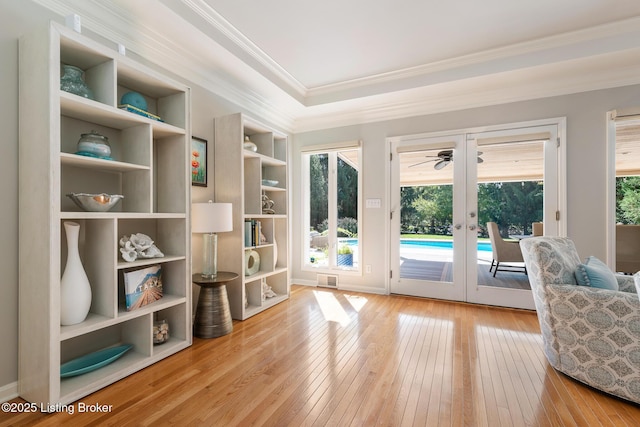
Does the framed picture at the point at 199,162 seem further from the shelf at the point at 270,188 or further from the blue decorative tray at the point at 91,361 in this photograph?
the blue decorative tray at the point at 91,361

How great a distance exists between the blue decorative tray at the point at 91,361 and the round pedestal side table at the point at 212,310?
56 centimetres

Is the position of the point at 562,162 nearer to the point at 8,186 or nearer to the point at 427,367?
the point at 427,367

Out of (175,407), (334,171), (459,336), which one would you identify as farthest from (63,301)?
(334,171)

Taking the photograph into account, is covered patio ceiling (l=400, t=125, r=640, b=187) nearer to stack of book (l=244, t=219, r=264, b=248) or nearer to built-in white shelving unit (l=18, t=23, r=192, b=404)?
stack of book (l=244, t=219, r=264, b=248)

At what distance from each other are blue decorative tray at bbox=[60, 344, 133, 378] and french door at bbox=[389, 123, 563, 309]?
308 cm

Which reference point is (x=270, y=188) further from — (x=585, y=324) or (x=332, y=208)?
(x=585, y=324)

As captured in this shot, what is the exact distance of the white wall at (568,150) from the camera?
3061 mm

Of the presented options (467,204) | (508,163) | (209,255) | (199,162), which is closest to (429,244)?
(467,204)

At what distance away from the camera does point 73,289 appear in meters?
1.80

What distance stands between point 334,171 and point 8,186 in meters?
3.37

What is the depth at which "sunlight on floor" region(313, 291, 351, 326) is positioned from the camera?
3.11m

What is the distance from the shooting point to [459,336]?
2676mm

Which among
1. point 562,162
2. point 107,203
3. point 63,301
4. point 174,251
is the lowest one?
point 63,301

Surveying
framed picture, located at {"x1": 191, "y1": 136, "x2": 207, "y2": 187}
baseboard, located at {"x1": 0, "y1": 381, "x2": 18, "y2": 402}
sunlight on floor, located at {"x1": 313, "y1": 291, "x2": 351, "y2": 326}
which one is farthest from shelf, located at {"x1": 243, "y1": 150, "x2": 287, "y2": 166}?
baseboard, located at {"x1": 0, "y1": 381, "x2": 18, "y2": 402}
